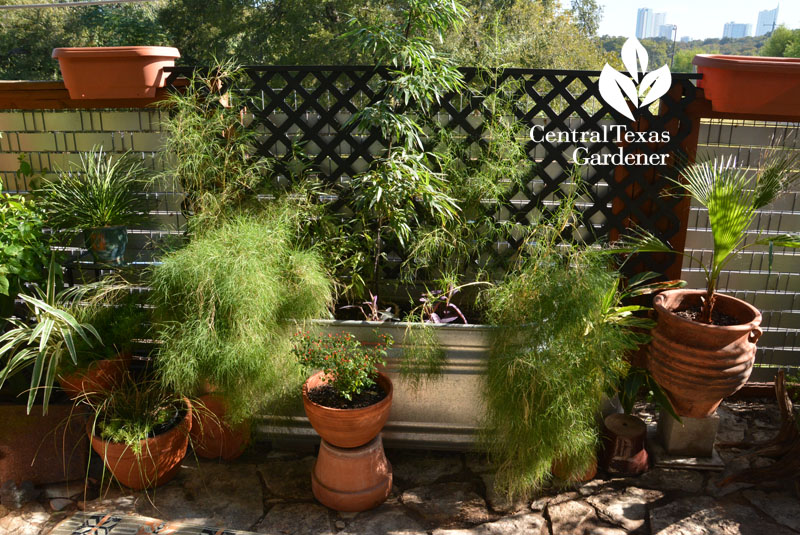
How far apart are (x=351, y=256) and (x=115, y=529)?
5.07 feet

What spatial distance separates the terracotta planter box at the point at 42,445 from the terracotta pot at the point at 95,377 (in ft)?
0.38

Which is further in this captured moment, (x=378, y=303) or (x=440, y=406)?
(x=378, y=303)

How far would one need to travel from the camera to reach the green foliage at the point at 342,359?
2465mm

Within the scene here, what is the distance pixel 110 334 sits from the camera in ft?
9.04

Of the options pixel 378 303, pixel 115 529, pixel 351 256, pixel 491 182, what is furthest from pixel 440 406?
pixel 115 529


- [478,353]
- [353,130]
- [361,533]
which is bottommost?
[361,533]

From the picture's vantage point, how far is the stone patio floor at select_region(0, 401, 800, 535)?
2.48 metres

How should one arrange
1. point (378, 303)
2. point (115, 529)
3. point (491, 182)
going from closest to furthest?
point (115, 529), point (491, 182), point (378, 303)

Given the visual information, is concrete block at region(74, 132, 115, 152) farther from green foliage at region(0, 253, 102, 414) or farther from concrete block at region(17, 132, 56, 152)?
green foliage at region(0, 253, 102, 414)

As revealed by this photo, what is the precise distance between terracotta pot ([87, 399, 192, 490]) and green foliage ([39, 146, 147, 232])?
3.21 feet

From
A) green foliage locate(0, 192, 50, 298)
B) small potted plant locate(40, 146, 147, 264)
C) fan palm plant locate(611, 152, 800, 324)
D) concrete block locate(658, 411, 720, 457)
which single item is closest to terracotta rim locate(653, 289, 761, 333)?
fan palm plant locate(611, 152, 800, 324)

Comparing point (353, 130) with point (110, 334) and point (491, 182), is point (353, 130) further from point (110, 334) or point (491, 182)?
point (110, 334)

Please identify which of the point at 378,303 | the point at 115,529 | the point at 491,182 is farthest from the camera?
the point at 378,303

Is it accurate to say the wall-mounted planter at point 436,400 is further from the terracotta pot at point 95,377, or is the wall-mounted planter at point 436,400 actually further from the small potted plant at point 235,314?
the terracotta pot at point 95,377
